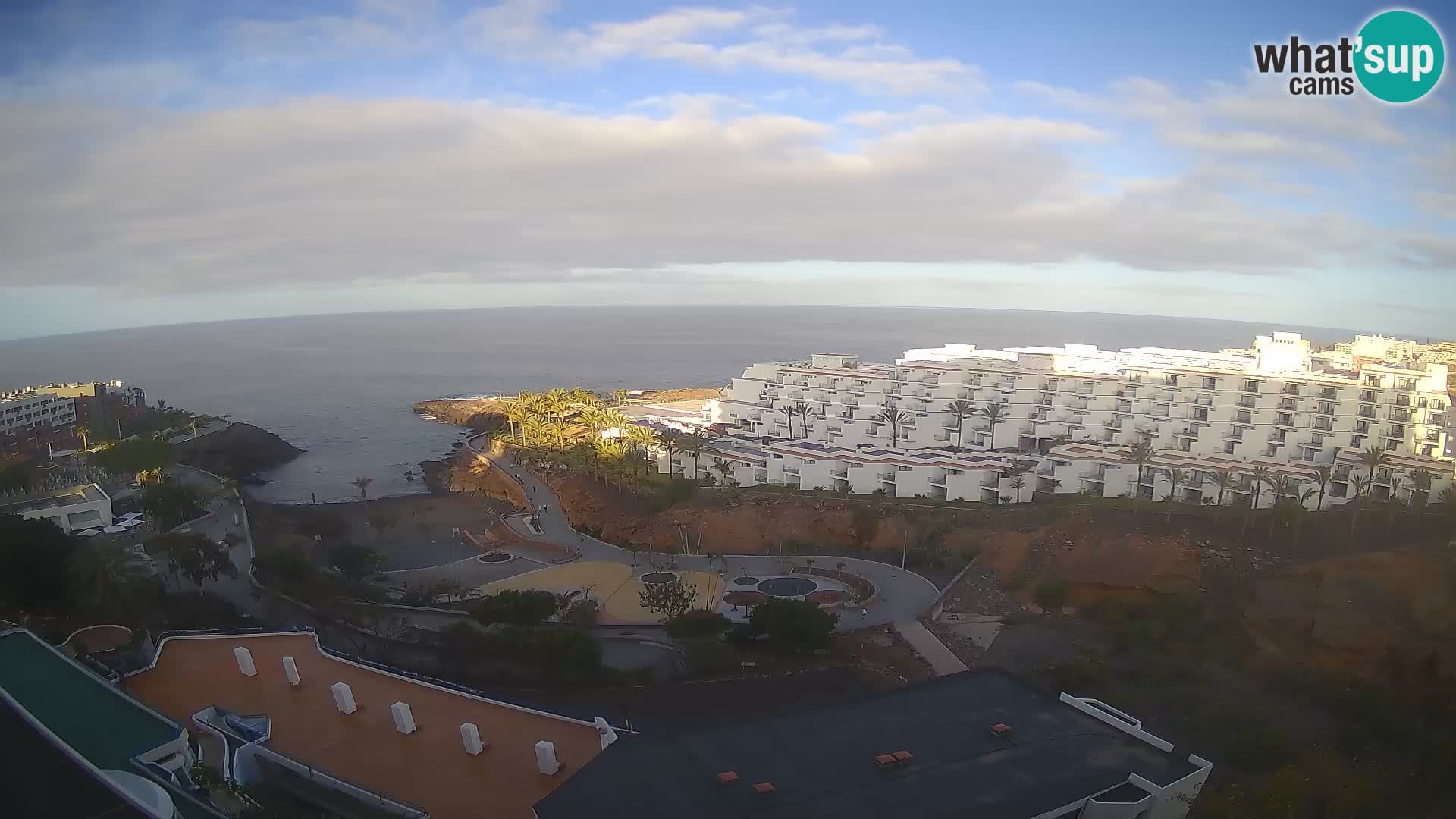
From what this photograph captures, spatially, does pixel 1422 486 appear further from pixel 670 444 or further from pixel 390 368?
pixel 390 368

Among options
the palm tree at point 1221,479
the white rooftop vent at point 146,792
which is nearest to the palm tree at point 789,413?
the palm tree at point 1221,479

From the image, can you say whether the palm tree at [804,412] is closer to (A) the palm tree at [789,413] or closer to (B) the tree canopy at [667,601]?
(A) the palm tree at [789,413]

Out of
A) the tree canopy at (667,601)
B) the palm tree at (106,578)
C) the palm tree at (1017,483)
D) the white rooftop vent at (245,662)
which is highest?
the palm tree at (106,578)

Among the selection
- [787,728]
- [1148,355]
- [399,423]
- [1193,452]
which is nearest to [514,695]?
[787,728]

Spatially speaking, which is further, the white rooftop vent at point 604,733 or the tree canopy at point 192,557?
the tree canopy at point 192,557

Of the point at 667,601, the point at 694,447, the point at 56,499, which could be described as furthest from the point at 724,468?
the point at 56,499

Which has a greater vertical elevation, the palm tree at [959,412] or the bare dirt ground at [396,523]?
the palm tree at [959,412]

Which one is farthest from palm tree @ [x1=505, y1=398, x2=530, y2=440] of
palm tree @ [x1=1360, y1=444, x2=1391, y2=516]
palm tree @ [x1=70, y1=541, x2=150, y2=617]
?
palm tree @ [x1=1360, y1=444, x2=1391, y2=516]

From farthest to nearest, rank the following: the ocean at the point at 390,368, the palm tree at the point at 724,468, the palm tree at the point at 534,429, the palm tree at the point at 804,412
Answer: the ocean at the point at 390,368, the palm tree at the point at 804,412, the palm tree at the point at 534,429, the palm tree at the point at 724,468
